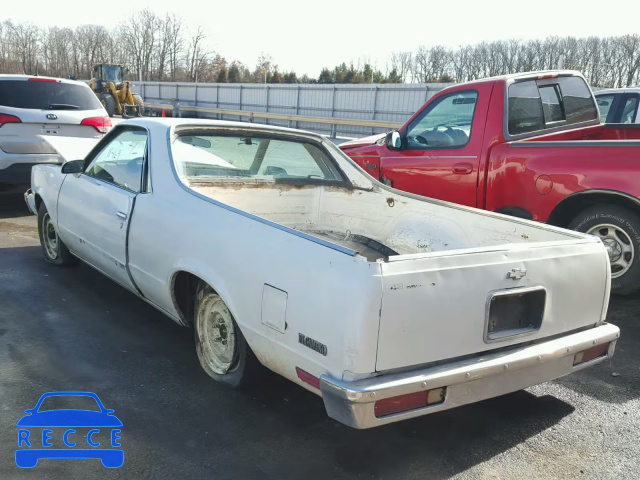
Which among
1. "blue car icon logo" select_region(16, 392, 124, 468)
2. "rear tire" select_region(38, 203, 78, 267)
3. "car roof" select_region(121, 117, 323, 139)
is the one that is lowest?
"blue car icon logo" select_region(16, 392, 124, 468)

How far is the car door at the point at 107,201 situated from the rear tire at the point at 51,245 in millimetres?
486

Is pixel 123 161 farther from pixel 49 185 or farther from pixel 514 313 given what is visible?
pixel 514 313

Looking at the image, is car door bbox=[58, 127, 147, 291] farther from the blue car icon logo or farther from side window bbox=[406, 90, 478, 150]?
side window bbox=[406, 90, 478, 150]

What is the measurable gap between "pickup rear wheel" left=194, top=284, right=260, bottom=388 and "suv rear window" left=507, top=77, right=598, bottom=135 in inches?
144

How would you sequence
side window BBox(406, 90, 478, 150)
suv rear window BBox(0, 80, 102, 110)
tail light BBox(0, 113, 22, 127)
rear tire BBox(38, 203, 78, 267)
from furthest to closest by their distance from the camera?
suv rear window BBox(0, 80, 102, 110)
tail light BBox(0, 113, 22, 127)
side window BBox(406, 90, 478, 150)
rear tire BBox(38, 203, 78, 267)

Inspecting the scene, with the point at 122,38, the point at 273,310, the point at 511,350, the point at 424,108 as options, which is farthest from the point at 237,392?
the point at 122,38

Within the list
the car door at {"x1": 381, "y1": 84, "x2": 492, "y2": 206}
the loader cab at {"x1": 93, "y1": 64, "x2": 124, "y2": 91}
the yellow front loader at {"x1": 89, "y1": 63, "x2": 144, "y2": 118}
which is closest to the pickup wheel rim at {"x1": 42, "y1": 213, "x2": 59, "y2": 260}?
the car door at {"x1": 381, "y1": 84, "x2": 492, "y2": 206}

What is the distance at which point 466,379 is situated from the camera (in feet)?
8.77

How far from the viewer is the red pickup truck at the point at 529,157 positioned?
16.3ft

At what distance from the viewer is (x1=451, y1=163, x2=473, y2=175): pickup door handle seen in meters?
5.76

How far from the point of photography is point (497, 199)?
18.3 feet

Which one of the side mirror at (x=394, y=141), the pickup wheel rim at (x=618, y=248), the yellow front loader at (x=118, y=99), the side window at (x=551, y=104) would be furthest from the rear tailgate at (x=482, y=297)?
the yellow front loader at (x=118, y=99)

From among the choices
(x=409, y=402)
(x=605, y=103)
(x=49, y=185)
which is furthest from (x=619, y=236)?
(x=49, y=185)

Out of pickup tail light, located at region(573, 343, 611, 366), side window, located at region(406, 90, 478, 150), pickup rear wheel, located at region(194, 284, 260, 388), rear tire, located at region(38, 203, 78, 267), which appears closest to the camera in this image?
pickup tail light, located at region(573, 343, 611, 366)
